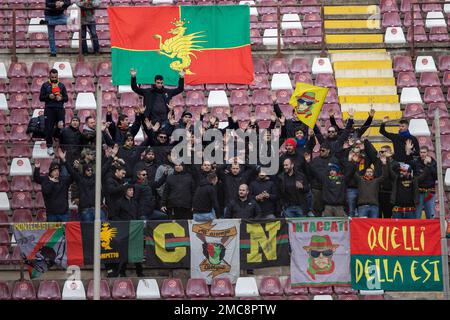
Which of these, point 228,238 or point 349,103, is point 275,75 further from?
point 228,238

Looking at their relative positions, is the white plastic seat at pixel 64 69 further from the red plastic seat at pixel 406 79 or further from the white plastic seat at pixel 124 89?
the red plastic seat at pixel 406 79

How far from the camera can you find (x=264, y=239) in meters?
20.6

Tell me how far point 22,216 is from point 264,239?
4471mm

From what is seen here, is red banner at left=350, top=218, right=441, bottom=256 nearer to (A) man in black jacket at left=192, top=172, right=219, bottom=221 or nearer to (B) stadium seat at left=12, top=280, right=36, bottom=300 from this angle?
(A) man in black jacket at left=192, top=172, right=219, bottom=221

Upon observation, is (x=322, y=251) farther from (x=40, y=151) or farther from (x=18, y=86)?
(x=18, y=86)

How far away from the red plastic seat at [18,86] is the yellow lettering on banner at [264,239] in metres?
7.30

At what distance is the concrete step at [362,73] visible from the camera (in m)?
26.6

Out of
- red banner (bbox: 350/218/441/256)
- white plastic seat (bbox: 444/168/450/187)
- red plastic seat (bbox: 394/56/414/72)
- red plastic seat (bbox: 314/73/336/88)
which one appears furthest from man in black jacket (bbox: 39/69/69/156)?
red plastic seat (bbox: 394/56/414/72)

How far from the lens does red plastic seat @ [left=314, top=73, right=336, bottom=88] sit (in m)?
26.0

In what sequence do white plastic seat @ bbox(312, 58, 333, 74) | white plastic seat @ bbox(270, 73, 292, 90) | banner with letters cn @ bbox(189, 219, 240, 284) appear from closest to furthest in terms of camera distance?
1. banner with letters cn @ bbox(189, 219, 240, 284)
2. white plastic seat @ bbox(270, 73, 292, 90)
3. white plastic seat @ bbox(312, 58, 333, 74)

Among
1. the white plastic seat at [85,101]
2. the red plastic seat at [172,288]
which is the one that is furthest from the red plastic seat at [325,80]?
the red plastic seat at [172,288]

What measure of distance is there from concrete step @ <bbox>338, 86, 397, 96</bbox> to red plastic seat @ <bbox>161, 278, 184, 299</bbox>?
6.81 metres

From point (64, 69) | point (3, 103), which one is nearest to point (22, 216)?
point (3, 103)
